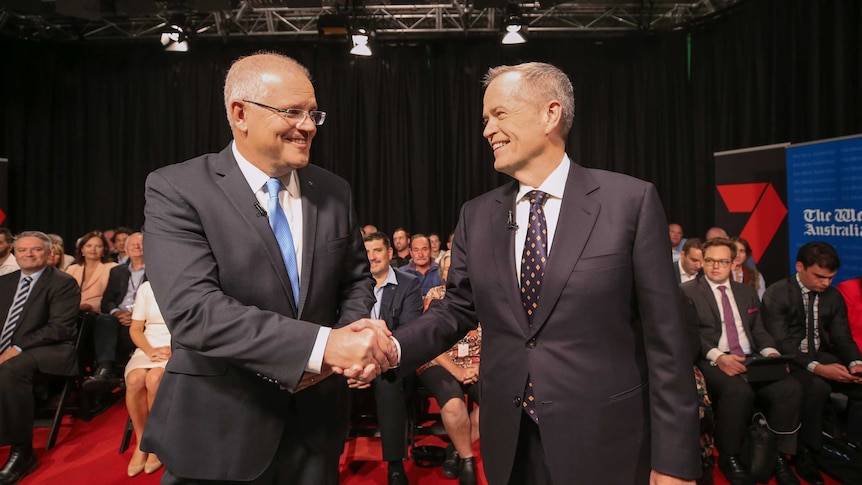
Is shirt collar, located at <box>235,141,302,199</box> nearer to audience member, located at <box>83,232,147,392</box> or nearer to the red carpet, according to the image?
the red carpet

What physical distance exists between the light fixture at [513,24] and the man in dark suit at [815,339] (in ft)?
16.1

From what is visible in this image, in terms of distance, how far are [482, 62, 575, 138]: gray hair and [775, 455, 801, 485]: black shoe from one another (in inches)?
124

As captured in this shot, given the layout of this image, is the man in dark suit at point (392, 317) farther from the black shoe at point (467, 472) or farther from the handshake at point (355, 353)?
the handshake at point (355, 353)

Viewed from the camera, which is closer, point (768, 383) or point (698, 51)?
point (768, 383)

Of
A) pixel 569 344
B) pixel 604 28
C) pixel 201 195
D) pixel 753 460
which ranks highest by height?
pixel 604 28

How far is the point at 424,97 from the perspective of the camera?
10.2 meters

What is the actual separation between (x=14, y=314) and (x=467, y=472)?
3.48m

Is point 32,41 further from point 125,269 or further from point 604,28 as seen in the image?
point 604,28

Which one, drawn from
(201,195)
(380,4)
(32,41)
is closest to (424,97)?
(380,4)

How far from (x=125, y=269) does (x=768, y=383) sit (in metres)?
5.57

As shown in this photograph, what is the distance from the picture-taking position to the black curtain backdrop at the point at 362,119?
983 centimetres

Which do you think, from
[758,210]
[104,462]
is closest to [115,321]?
[104,462]

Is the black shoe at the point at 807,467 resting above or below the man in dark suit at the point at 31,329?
below

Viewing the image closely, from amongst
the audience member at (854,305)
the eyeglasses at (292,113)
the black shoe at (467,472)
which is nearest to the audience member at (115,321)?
the black shoe at (467,472)
